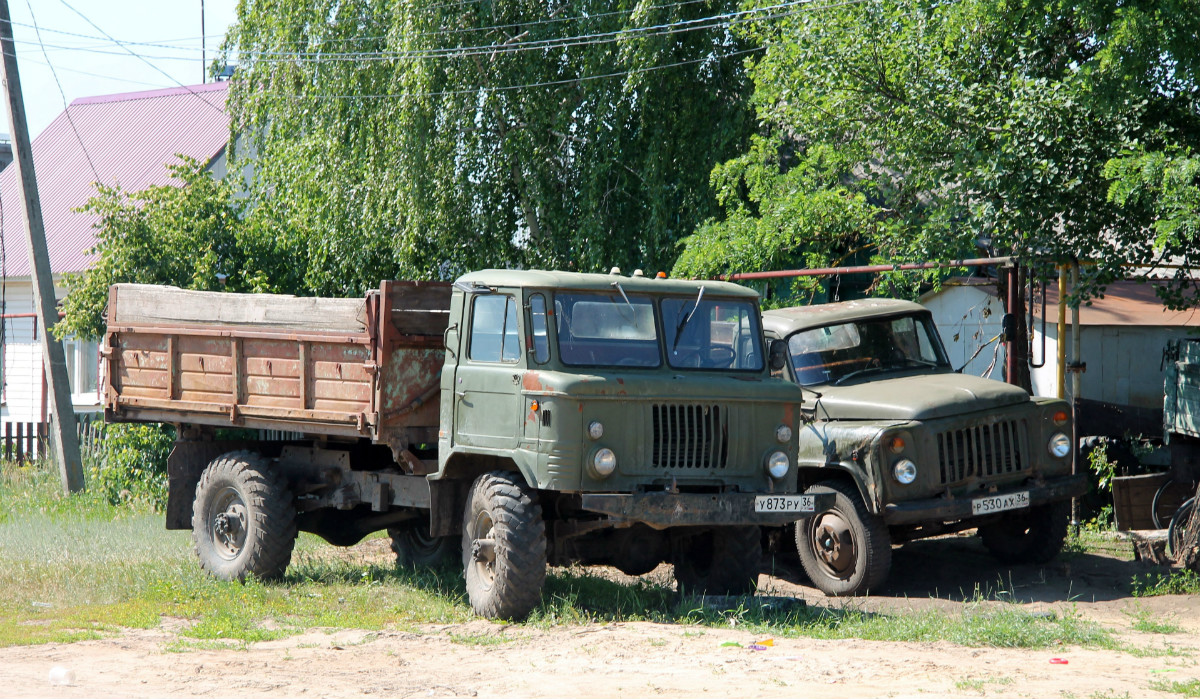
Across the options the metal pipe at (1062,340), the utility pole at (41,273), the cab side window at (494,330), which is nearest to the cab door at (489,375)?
the cab side window at (494,330)

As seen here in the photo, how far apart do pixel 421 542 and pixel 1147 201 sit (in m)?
6.49

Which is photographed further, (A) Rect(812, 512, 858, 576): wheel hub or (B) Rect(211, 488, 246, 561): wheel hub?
(B) Rect(211, 488, 246, 561): wheel hub

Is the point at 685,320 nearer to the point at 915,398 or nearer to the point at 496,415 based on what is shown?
the point at 496,415

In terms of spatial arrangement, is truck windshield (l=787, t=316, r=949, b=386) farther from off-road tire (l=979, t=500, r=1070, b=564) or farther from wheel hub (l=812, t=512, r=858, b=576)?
off-road tire (l=979, t=500, r=1070, b=564)

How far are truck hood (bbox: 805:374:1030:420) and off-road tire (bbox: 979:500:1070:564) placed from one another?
39.6 inches

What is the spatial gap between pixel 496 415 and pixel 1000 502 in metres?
3.80

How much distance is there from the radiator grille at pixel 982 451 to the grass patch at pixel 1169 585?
119 centimetres

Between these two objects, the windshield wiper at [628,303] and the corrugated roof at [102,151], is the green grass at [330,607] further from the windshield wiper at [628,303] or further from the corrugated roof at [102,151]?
the corrugated roof at [102,151]

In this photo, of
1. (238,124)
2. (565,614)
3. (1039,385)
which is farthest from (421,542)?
(238,124)

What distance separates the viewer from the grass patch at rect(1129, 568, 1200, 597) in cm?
893

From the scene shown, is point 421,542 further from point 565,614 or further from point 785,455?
point 785,455

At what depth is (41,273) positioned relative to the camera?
612 inches

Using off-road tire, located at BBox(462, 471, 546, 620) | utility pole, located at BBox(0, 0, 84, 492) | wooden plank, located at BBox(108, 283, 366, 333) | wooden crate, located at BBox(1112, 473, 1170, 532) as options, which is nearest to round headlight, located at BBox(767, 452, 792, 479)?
off-road tire, located at BBox(462, 471, 546, 620)

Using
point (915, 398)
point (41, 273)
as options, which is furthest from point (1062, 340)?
point (41, 273)
